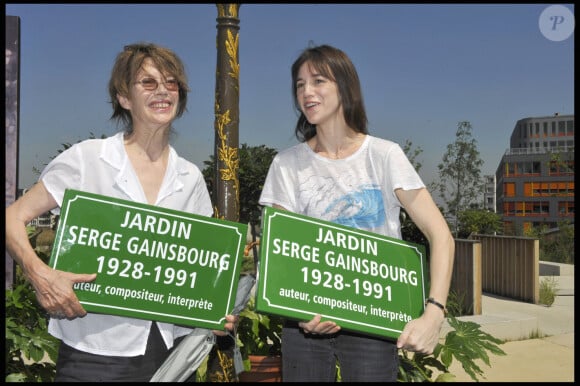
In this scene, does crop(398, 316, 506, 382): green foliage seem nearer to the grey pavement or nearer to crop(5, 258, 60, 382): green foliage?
the grey pavement

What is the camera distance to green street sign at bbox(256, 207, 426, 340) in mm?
2496

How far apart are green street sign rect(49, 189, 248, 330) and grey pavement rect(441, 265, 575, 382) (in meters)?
3.24

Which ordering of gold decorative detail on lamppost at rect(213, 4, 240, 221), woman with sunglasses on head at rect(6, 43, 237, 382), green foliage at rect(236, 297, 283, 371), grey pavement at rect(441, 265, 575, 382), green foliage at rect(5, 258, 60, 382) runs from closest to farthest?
woman with sunglasses on head at rect(6, 43, 237, 382)
green foliage at rect(5, 258, 60, 382)
gold decorative detail on lamppost at rect(213, 4, 240, 221)
green foliage at rect(236, 297, 283, 371)
grey pavement at rect(441, 265, 575, 382)

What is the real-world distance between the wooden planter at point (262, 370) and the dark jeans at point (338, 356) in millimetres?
1584

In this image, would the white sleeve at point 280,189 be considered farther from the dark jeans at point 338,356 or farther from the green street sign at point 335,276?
the dark jeans at point 338,356

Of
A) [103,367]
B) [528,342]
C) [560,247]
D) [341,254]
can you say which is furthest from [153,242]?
[560,247]

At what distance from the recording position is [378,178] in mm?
2598

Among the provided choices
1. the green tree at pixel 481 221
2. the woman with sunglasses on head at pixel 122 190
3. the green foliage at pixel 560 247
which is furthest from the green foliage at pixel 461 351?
the green tree at pixel 481 221

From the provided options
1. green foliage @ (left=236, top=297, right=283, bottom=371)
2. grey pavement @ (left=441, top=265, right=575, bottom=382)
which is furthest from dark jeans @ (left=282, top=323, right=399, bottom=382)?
grey pavement @ (left=441, top=265, right=575, bottom=382)

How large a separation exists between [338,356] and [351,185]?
2.31ft

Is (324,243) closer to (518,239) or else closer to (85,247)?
(85,247)

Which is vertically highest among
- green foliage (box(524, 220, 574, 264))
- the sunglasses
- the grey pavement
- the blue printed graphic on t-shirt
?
Answer: the sunglasses

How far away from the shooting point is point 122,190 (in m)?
2.54

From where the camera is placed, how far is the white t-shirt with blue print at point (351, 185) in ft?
8.45
